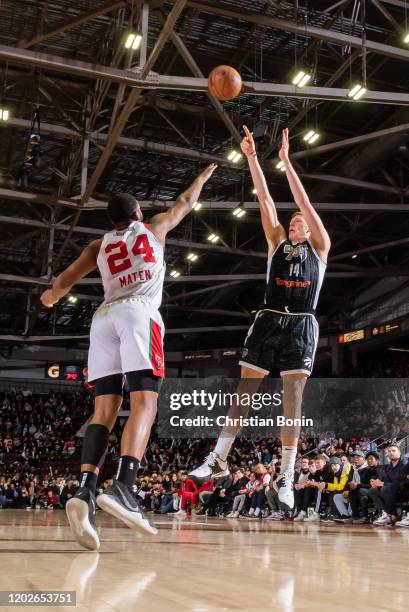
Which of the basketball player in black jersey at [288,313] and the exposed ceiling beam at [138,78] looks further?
the exposed ceiling beam at [138,78]

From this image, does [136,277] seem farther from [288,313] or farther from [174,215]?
[288,313]

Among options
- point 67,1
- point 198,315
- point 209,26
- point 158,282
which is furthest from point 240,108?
point 198,315

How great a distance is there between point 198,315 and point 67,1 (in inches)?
868

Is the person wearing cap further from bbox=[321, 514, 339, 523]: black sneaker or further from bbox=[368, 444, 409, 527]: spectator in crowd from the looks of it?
bbox=[368, 444, 409, 527]: spectator in crowd

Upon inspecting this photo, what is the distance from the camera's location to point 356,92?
38.8 ft

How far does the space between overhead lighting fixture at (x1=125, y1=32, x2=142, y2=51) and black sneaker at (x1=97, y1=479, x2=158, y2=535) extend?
8.44 metres

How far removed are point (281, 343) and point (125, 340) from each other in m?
1.32

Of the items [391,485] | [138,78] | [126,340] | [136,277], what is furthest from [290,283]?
[391,485]

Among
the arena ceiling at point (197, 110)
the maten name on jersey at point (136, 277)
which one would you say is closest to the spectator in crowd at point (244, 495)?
the arena ceiling at point (197, 110)

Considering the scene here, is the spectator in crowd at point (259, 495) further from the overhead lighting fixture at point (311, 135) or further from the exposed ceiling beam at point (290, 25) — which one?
the exposed ceiling beam at point (290, 25)

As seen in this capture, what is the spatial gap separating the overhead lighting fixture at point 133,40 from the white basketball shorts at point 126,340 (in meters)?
7.56

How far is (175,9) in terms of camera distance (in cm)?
975

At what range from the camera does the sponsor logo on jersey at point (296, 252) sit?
16.6 ft

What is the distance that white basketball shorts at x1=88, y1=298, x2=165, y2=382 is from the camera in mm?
4203
